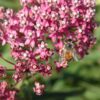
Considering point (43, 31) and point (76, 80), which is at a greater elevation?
point (76, 80)

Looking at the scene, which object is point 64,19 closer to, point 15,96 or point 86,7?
point 86,7

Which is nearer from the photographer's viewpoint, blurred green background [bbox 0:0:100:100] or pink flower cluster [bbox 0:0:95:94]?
pink flower cluster [bbox 0:0:95:94]

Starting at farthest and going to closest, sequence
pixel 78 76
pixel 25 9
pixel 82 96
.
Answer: pixel 78 76, pixel 82 96, pixel 25 9

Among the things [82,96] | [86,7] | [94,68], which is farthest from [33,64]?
[94,68]

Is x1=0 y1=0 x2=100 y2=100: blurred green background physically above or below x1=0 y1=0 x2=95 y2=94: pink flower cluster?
above

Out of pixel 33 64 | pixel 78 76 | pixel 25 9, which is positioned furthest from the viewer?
pixel 78 76
